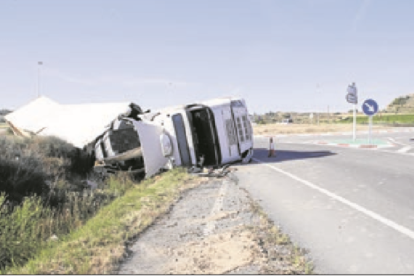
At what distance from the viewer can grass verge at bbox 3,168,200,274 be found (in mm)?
4312

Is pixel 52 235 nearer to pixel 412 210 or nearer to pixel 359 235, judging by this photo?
pixel 359 235

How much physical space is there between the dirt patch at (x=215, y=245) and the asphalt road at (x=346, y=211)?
311 millimetres

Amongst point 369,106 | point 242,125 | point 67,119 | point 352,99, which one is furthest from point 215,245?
point 352,99

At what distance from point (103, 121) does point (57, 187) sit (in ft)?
15.5

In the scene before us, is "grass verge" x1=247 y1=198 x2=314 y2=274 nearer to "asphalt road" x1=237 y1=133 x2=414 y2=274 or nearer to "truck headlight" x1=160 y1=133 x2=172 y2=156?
"asphalt road" x1=237 y1=133 x2=414 y2=274

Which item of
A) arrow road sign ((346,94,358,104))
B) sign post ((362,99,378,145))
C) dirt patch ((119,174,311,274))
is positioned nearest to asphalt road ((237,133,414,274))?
dirt patch ((119,174,311,274))

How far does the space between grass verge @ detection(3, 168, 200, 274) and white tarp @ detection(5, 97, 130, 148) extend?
28.3 ft

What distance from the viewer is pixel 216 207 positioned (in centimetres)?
727

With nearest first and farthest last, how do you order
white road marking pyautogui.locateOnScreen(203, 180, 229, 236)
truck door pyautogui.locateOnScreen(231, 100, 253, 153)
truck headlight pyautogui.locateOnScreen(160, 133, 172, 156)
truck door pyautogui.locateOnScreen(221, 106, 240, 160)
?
white road marking pyautogui.locateOnScreen(203, 180, 229, 236) → truck headlight pyautogui.locateOnScreen(160, 133, 172, 156) → truck door pyautogui.locateOnScreen(221, 106, 240, 160) → truck door pyautogui.locateOnScreen(231, 100, 253, 153)

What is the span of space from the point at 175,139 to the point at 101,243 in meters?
8.44

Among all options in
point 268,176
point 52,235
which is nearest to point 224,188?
point 268,176

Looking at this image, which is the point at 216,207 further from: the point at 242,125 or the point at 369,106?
the point at 369,106

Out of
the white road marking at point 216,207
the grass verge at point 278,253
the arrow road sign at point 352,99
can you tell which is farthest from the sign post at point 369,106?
the grass verge at point 278,253

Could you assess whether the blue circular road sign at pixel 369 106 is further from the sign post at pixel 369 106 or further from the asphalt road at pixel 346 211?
the asphalt road at pixel 346 211
